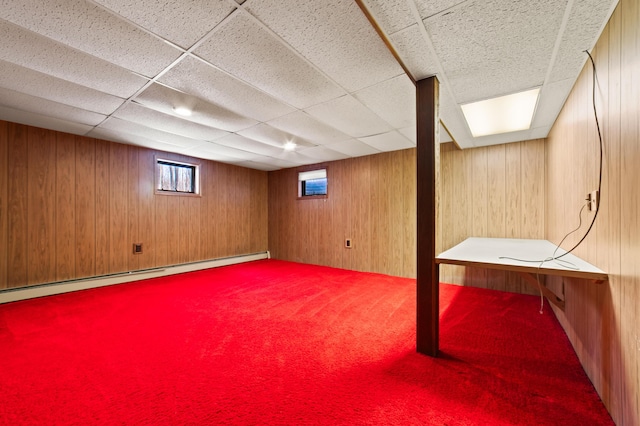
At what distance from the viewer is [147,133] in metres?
3.58

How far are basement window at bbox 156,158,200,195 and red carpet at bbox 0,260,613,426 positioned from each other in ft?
7.19

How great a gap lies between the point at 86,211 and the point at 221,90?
3099 millimetres

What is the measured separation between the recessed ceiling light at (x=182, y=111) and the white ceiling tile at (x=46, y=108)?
3.14 ft

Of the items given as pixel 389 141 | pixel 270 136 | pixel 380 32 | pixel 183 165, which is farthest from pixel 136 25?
pixel 183 165

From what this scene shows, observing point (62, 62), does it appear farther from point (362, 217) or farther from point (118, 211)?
point (362, 217)

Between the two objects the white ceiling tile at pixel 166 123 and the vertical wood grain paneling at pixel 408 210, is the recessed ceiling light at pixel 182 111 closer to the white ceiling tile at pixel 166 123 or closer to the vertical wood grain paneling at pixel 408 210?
the white ceiling tile at pixel 166 123

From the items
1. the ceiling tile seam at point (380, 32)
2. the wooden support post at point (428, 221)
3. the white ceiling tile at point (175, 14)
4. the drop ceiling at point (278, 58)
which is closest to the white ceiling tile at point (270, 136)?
the drop ceiling at point (278, 58)

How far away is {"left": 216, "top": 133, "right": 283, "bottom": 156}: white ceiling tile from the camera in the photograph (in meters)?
3.87

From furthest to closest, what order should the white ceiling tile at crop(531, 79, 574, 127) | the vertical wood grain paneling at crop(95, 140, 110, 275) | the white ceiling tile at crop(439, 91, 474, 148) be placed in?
the vertical wood grain paneling at crop(95, 140, 110, 275) → the white ceiling tile at crop(439, 91, 474, 148) → the white ceiling tile at crop(531, 79, 574, 127)

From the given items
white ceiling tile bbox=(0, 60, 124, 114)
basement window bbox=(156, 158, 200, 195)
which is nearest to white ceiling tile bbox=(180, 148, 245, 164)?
basement window bbox=(156, 158, 200, 195)

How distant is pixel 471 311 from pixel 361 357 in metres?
1.66

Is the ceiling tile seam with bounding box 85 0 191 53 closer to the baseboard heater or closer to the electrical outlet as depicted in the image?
the electrical outlet

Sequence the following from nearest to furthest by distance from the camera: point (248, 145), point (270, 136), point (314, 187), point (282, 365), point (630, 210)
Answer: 1. point (630, 210)
2. point (282, 365)
3. point (270, 136)
4. point (248, 145)
5. point (314, 187)

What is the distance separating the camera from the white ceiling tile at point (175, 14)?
4.59 feet
